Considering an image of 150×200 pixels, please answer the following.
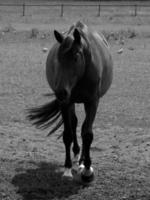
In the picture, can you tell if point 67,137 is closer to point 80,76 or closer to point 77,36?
point 80,76

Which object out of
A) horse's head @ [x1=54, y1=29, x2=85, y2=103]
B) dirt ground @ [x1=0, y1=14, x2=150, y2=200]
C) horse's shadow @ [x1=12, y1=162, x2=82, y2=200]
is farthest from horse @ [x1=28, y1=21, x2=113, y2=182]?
dirt ground @ [x1=0, y1=14, x2=150, y2=200]

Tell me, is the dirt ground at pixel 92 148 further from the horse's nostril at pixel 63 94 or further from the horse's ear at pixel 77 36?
the horse's ear at pixel 77 36

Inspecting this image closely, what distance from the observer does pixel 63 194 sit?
17.1 feet

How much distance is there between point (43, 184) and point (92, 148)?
6.02 feet

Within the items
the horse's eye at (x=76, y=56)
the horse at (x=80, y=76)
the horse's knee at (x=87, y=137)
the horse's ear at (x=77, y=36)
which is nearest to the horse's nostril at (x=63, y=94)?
the horse at (x=80, y=76)

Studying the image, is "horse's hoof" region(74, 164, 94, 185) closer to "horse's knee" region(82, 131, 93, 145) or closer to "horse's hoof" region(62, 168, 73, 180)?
"horse's hoof" region(62, 168, 73, 180)

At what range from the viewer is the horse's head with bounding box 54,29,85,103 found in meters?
4.71

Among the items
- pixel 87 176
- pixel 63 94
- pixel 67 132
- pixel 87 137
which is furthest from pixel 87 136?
pixel 63 94

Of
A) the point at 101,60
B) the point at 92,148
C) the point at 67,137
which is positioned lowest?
the point at 92,148

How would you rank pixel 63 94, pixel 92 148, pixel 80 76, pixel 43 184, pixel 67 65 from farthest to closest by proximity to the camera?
pixel 92 148 → pixel 43 184 → pixel 80 76 → pixel 67 65 → pixel 63 94

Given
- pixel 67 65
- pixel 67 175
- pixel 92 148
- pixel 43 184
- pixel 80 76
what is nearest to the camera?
pixel 67 65

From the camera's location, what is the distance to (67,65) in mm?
4785

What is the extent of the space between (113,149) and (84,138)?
1644mm

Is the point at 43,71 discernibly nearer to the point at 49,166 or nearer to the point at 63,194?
the point at 49,166
